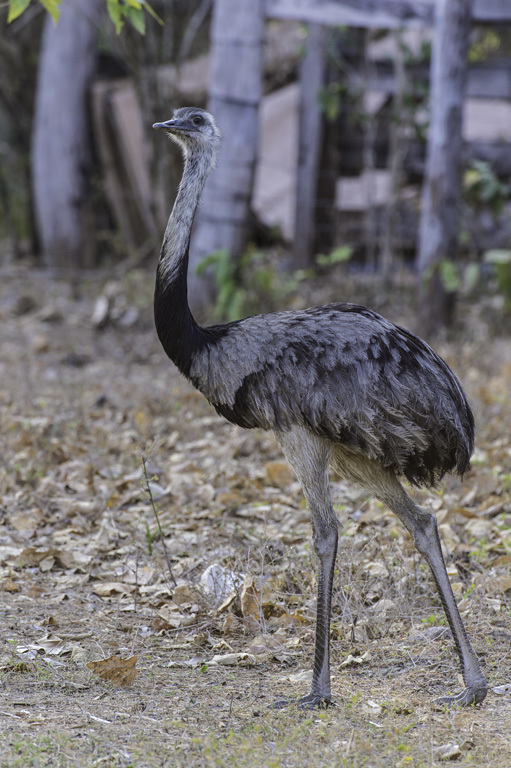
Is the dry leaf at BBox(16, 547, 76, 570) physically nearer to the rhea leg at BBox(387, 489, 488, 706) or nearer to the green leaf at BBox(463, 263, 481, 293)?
the rhea leg at BBox(387, 489, 488, 706)

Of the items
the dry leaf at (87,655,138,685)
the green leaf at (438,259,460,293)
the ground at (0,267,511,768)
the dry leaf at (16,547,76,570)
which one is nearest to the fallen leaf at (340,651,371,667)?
the ground at (0,267,511,768)

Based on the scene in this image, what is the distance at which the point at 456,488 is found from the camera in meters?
5.82

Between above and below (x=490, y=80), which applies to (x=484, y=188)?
below

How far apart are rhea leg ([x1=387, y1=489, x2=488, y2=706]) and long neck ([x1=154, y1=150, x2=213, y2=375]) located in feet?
3.37

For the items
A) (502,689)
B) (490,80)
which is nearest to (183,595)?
(502,689)

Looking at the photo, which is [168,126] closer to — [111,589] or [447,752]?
[111,589]

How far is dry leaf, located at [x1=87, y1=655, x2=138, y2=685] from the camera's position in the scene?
12.4 feet

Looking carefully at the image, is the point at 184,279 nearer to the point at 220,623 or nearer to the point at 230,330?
the point at 230,330

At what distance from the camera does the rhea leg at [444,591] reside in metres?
3.69

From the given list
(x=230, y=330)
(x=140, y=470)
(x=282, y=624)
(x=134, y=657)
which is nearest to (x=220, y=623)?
(x=282, y=624)

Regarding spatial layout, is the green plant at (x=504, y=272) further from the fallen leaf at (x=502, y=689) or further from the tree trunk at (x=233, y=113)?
the fallen leaf at (x=502, y=689)

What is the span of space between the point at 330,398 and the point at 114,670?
4.22 ft

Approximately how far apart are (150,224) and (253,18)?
13.4 feet

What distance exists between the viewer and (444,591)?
3.79 m
